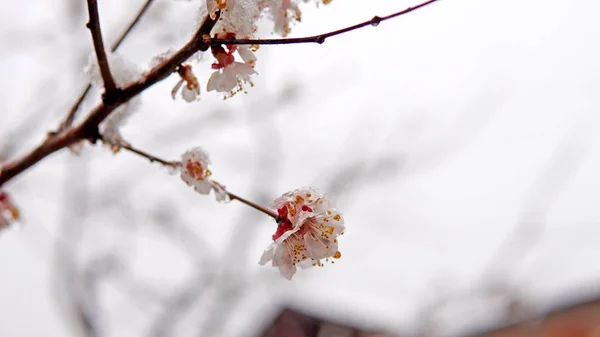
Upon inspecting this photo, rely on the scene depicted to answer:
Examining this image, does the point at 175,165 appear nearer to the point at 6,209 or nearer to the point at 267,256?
the point at 267,256

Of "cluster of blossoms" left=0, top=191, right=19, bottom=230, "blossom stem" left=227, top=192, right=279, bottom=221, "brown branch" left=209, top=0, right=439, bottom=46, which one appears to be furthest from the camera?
"cluster of blossoms" left=0, top=191, right=19, bottom=230

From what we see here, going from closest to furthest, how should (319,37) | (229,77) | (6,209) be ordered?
1. (319,37)
2. (229,77)
3. (6,209)

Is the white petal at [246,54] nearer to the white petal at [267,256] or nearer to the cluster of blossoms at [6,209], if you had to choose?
the white petal at [267,256]

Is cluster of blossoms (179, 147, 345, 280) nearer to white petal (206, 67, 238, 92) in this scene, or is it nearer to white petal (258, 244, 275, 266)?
white petal (258, 244, 275, 266)

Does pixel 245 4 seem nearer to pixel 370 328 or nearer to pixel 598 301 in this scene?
pixel 370 328

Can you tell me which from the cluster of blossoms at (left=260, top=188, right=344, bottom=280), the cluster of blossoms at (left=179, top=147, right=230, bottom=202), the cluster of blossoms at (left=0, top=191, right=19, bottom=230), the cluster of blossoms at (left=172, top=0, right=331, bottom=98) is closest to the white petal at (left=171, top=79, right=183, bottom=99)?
the cluster of blossoms at (left=172, top=0, right=331, bottom=98)

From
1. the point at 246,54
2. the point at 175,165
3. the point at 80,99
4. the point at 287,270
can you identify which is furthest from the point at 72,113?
the point at 287,270

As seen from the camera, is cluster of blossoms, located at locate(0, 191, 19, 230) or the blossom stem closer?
the blossom stem
